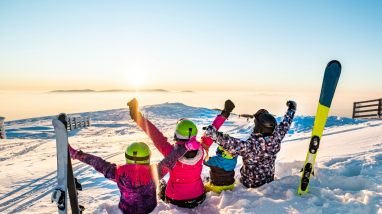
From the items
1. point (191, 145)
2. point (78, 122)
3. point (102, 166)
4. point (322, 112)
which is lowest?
point (78, 122)

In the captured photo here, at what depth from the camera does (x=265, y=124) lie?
10.1 feet

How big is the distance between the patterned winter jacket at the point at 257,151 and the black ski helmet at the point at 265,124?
0.27 feet

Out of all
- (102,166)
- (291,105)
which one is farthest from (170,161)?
(291,105)

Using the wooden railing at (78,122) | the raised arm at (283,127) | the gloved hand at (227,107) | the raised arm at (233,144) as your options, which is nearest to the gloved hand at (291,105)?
the raised arm at (283,127)

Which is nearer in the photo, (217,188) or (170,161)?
(170,161)

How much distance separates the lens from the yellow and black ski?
313 cm

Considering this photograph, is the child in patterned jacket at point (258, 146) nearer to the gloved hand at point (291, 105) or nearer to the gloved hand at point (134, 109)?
the gloved hand at point (291, 105)

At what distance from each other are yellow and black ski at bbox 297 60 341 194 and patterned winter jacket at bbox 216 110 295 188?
441 mm

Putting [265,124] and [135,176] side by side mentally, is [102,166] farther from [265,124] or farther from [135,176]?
[265,124]

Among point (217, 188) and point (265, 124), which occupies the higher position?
point (265, 124)

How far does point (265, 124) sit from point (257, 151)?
1.49 ft

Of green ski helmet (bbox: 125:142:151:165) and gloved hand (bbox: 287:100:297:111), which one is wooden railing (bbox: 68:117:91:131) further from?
gloved hand (bbox: 287:100:297:111)

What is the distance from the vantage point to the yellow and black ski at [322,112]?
3.13 meters

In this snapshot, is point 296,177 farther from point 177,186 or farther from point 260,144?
point 177,186
